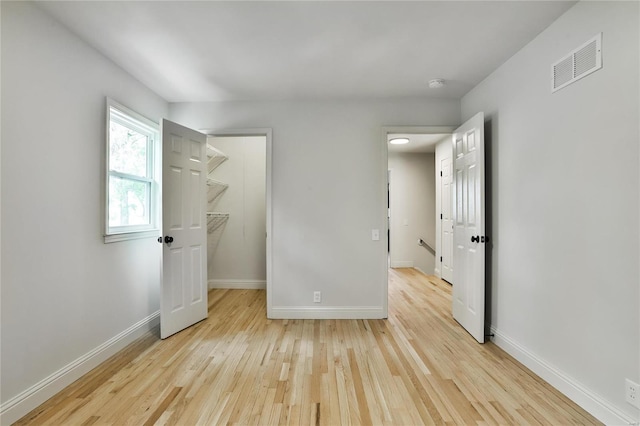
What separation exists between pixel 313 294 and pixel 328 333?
54 cm

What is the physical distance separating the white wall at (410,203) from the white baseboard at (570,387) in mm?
3847

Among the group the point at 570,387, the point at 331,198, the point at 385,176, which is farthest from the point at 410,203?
the point at 570,387

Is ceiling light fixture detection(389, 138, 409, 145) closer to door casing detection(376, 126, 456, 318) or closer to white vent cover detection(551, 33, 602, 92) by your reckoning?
door casing detection(376, 126, 456, 318)

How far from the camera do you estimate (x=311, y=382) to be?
2.12m

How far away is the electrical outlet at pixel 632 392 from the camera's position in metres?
1.52

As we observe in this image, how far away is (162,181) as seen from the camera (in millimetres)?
2861

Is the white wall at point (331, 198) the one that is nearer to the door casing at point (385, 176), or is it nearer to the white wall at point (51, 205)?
the door casing at point (385, 176)

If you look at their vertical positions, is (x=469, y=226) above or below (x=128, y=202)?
below

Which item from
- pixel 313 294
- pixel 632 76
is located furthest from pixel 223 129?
pixel 632 76

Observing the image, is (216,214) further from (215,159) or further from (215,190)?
(215,159)

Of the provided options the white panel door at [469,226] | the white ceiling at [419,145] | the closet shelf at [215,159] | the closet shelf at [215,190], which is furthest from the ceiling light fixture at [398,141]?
the closet shelf at [215,190]

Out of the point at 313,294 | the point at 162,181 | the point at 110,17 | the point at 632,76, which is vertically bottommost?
the point at 313,294

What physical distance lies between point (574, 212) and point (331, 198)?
216 centimetres

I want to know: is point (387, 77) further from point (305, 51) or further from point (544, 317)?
point (544, 317)
